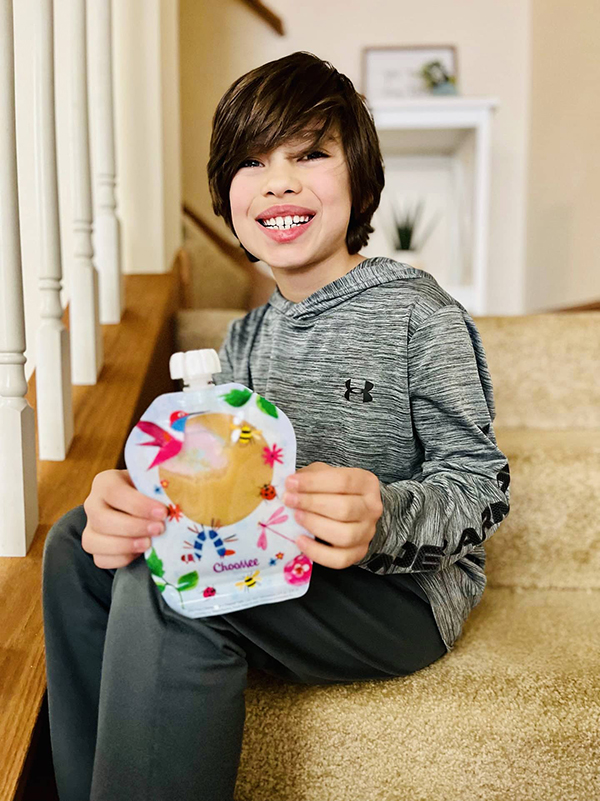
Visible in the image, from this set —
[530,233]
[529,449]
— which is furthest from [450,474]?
[530,233]

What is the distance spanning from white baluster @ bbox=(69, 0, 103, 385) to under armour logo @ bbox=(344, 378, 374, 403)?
1.32 feet

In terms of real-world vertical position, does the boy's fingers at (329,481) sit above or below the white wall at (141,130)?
below

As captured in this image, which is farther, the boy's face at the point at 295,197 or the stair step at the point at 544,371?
the stair step at the point at 544,371

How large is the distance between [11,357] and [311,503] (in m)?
0.36

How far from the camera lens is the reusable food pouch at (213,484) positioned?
1.95 feet

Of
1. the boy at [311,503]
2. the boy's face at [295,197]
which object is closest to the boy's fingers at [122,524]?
the boy at [311,503]

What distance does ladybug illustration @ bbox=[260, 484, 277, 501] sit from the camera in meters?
0.61

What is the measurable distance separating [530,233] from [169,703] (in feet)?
7.82

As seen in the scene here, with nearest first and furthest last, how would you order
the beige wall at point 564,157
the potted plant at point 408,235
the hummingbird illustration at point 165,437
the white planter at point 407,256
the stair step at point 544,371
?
the hummingbird illustration at point 165,437, the stair step at point 544,371, the beige wall at point 564,157, the white planter at point 407,256, the potted plant at point 408,235

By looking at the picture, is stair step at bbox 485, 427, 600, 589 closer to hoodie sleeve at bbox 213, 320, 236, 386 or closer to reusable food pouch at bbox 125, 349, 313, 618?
hoodie sleeve at bbox 213, 320, 236, 386

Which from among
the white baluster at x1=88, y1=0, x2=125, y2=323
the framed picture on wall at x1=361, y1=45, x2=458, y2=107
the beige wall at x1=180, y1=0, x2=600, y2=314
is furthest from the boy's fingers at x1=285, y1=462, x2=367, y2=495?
the framed picture on wall at x1=361, y1=45, x2=458, y2=107

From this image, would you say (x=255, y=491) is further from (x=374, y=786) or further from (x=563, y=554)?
(x=563, y=554)

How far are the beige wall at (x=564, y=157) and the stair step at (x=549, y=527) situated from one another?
107 centimetres

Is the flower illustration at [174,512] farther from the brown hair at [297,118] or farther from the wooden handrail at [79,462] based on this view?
the brown hair at [297,118]
